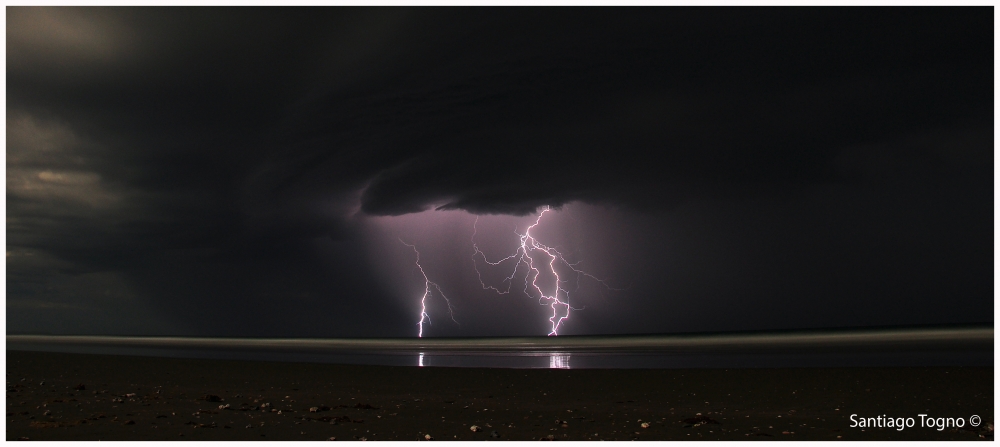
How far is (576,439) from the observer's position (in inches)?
246

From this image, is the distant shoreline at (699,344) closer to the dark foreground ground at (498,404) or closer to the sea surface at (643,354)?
the sea surface at (643,354)

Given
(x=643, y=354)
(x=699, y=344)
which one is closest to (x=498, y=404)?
(x=643, y=354)

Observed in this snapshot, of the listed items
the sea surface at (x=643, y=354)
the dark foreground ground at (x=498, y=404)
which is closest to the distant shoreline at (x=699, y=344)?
the sea surface at (x=643, y=354)

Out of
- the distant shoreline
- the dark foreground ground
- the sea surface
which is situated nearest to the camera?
the dark foreground ground

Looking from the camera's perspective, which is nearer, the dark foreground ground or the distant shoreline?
the dark foreground ground

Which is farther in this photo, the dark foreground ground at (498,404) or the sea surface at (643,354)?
the sea surface at (643,354)

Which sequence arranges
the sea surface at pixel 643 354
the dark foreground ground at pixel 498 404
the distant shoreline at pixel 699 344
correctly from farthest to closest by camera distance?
the distant shoreline at pixel 699 344 → the sea surface at pixel 643 354 → the dark foreground ground at pixel 498 404

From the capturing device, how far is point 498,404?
9.19m

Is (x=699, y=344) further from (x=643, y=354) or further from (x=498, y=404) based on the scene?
(x=498, y=404)

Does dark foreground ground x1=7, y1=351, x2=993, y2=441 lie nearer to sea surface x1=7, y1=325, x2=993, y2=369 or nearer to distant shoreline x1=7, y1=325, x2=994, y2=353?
sea surface x1=7, y1=325, x2=993, y2=369

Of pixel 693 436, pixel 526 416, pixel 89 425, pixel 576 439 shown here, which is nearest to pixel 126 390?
pixel 89 425

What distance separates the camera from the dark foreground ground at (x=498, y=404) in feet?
21.4

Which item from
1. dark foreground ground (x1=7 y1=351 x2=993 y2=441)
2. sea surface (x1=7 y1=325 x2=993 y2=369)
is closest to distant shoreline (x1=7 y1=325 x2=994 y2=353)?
sea surface (x1=7 y1=325 x2=993 y2=369)

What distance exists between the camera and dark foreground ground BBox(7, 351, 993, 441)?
653cm
